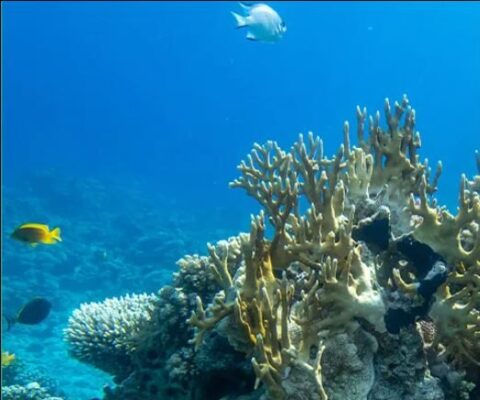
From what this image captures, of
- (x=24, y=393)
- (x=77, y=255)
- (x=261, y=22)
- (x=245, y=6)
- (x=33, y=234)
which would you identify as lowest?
(x=24, y=393)

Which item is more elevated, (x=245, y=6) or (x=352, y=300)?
(x=245, y=6)

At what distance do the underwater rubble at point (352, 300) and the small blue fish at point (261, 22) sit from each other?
14.1 feet

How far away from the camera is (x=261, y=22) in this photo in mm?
8055

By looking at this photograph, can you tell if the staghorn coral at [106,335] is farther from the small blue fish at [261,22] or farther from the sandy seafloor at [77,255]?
the small blue fish at [261,22]

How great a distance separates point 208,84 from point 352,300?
140053 mm

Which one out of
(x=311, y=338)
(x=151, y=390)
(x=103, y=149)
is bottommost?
(x=311, y=338)

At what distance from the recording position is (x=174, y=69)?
140875 mm

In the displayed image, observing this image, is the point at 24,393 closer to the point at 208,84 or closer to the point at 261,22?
the point at 261,22

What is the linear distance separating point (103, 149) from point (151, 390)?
9806 cm

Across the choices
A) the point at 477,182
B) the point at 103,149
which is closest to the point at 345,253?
the point at 477,182

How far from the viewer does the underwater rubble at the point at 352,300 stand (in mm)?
3178

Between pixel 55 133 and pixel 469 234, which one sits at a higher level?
pixel 55 133

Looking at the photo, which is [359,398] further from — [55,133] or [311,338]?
[55,133]

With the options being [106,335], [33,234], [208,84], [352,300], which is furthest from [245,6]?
[208,84]
